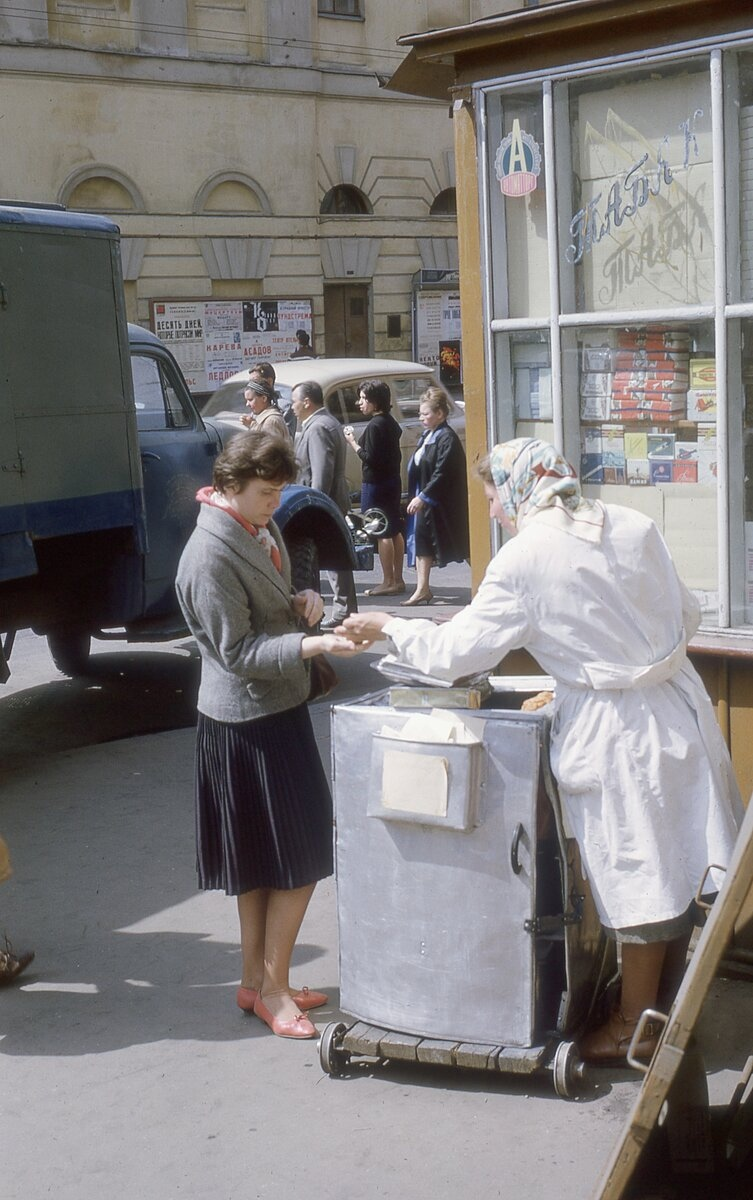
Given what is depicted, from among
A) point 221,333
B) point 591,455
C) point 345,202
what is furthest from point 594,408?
point 345,202

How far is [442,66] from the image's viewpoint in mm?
5172

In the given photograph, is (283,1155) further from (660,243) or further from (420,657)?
(660,243)

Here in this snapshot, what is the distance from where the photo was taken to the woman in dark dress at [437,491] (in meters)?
11.0

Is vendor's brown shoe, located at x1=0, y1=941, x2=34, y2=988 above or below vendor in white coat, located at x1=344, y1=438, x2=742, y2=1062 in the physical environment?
below

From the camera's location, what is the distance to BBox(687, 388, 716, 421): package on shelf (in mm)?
4863

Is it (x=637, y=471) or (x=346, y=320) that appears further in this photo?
(x=346, y=320)

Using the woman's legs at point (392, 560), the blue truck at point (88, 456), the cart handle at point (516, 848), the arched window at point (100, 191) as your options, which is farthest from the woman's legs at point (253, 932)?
the arched window at point (100, 191)

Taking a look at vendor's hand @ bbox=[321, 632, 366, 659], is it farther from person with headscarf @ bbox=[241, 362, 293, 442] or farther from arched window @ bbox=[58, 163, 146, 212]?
arched window @ bbox=[58, 163, 146, 212]

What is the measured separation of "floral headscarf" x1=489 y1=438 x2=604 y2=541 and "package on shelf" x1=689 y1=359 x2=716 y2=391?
1.24m

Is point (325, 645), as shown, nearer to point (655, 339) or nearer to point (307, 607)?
point (307, 607)

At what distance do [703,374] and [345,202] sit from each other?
2183 centimetres

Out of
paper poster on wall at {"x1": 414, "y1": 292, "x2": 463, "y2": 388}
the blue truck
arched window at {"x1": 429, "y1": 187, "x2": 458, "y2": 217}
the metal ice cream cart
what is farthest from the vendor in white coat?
arched window at {"x1": 429, "y1": 187, "x2": 458, "y2": 217}

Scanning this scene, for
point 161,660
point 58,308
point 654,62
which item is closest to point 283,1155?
point 654,62

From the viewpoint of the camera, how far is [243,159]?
2384 centimetres
